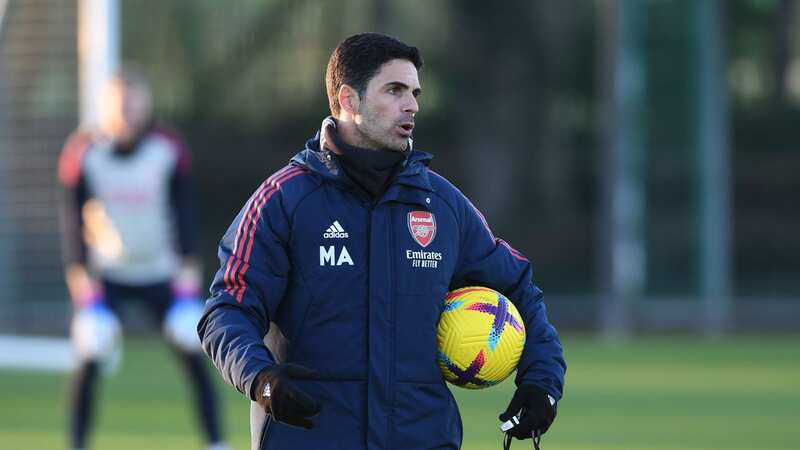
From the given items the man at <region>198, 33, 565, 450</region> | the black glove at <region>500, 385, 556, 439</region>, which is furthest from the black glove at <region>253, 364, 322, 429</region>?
the black glove at <region>500, 385, 556, 439</region>

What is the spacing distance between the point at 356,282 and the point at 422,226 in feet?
0.93

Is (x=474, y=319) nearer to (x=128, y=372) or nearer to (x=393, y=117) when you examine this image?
(x=393, y=117)

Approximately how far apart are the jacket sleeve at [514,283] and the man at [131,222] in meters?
4.89

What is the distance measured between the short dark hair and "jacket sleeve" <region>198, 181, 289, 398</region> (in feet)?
1.38

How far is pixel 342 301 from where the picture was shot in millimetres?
5281

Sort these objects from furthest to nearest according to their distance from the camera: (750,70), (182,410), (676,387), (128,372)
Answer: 1. (750,70)
2. (128,372)
3. (676,387)
4. (182,410)

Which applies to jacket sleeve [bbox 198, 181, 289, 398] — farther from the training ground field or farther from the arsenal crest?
the training ground field

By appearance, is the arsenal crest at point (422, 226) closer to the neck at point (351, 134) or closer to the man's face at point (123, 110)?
the neck at point (351, 134)

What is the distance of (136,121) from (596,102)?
16.1 meters

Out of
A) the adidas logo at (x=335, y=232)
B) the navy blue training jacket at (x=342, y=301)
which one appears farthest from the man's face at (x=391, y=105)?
the adidas logo at (x=335, y=232)

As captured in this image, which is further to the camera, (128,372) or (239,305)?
(128,372)

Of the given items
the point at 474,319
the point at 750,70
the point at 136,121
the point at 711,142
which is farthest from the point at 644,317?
the point at 474,319

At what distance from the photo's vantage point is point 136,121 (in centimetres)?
1077

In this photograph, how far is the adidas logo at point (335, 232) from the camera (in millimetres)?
5293
